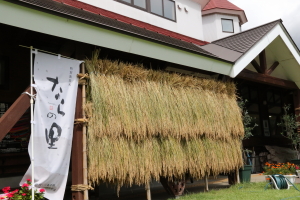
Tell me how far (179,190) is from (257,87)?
8.92 meters

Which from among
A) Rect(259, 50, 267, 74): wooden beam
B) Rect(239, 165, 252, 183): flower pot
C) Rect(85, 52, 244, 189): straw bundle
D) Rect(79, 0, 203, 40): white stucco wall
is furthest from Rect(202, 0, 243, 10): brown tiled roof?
Rect(239, 165, 252, 183): flower pot

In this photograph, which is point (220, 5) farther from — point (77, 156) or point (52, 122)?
point (52, 122)

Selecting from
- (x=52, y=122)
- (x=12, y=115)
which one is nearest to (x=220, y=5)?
(x=52, y=122)

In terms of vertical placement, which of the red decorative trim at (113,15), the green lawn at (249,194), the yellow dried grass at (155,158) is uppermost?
the red decorative trim at (113,15)

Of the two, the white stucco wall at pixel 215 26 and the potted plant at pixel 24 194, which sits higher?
the white stucco wall at pixel 215 26

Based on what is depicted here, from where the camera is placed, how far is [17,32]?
6.86 metres

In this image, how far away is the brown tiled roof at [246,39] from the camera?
9539mm

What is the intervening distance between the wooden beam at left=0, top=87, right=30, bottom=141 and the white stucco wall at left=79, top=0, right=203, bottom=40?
534 centimetres

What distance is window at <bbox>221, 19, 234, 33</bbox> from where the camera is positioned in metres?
20.0

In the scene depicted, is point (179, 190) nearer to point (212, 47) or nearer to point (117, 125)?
point (117, 125)

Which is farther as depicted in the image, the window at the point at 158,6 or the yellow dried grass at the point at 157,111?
the window at the point at 158,6

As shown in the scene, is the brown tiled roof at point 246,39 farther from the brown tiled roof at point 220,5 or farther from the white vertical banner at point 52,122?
the brown tiled roof at point 220,5

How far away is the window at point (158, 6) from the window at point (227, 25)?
8283mm

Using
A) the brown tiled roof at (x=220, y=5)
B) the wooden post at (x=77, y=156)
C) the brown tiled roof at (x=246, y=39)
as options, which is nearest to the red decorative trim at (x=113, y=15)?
the brown tiled roof at (x=246, y=39)
